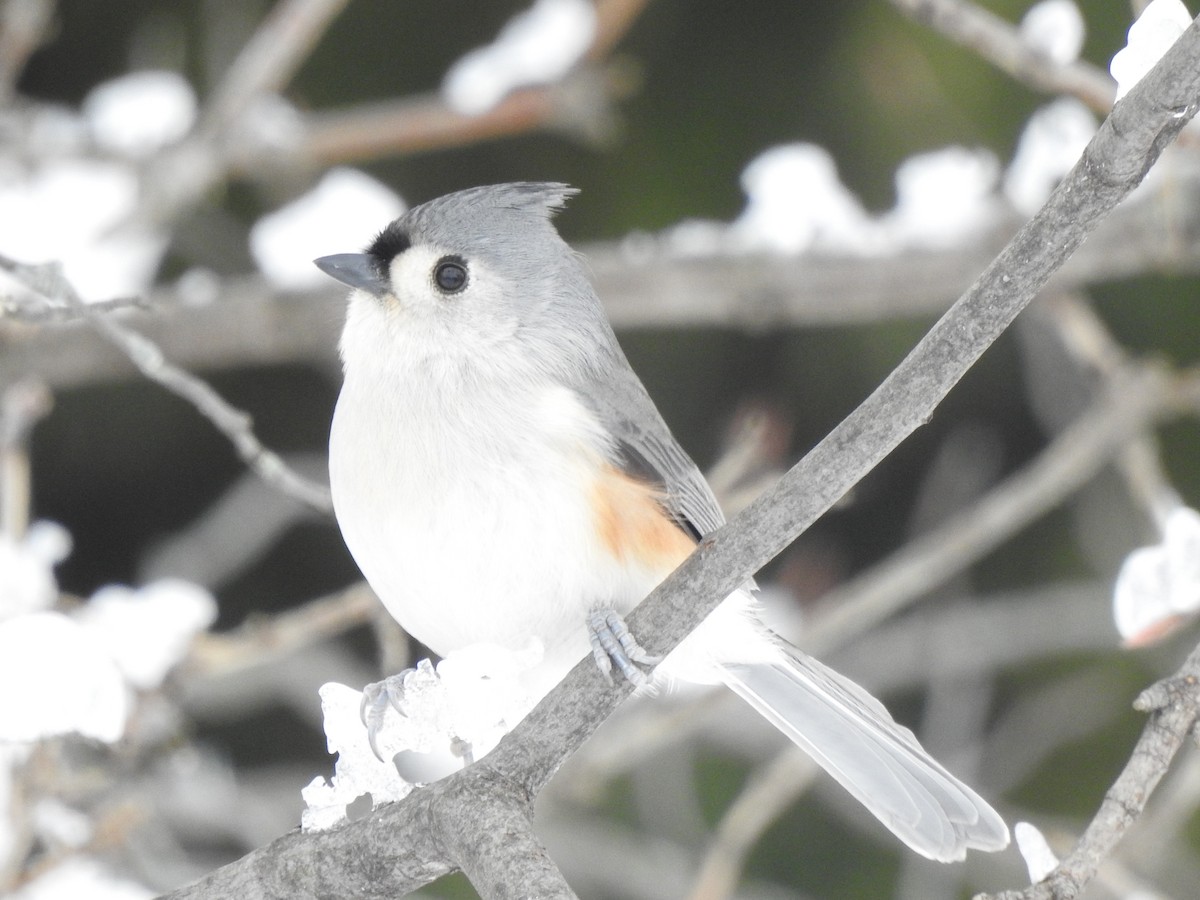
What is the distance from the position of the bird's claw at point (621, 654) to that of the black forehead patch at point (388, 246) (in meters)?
0.62

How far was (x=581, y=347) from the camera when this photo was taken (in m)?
1.70

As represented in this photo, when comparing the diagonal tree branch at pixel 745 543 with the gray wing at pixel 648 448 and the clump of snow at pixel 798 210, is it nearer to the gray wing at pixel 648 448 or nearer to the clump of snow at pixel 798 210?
the gray wing at pixel 648 448

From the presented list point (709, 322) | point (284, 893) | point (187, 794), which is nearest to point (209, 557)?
point (187, 794)

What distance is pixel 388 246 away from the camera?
Answer: 1687 millimetres

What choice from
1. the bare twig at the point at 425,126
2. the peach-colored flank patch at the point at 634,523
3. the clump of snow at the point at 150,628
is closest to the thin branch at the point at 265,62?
the bare twig at the point at 425,126

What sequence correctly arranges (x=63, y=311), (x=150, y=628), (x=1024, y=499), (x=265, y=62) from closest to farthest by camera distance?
(x=63, y=311) < (x=150, y=628) < (x=1024, y=499) < (x=265, y=62)

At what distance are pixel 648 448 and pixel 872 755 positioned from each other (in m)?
0.49

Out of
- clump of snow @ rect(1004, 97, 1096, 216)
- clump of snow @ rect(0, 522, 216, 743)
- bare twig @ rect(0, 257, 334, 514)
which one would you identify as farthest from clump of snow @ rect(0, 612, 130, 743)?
clump of snow @ rect(1004, 97, 1096, 216)

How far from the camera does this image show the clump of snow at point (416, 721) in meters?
1.29

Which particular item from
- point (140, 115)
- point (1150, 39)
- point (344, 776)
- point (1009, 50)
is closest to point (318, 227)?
point (140, 115)

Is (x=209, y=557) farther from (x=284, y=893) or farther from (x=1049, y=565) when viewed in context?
(x=1049, y=565)

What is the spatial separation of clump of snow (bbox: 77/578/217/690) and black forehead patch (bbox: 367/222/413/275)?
651mm

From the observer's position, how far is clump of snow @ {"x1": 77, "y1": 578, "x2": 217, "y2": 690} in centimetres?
196

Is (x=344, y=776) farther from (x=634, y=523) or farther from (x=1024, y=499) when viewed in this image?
(x=1024, y=499)
